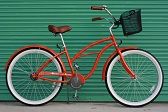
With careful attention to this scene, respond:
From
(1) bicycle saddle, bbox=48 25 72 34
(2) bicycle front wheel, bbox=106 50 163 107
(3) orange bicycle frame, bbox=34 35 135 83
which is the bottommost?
(2) bicycle front wheel, bbox=106 50 163 107

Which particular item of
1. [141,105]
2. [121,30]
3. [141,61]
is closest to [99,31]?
[121,30]

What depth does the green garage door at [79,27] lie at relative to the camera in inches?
260

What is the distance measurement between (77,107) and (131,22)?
4.89 feet

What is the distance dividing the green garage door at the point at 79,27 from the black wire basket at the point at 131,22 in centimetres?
57

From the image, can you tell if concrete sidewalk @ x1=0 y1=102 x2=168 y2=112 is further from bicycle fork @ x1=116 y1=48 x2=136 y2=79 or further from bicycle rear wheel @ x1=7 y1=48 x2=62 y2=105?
bicycle fork @ x1=116 y1=48 x2=136 y2=79

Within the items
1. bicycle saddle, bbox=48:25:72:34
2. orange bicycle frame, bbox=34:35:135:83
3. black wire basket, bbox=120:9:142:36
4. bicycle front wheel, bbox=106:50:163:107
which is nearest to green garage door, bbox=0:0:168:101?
bicycle front wheel, bbox=106:50:163:107

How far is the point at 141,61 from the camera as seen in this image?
21.6ft

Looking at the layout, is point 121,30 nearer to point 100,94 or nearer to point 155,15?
point 155,15

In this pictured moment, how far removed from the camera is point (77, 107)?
20.8ft

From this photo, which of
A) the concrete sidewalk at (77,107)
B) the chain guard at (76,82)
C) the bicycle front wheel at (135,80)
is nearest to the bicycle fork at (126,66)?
the bicycle front wheel at (135,80)

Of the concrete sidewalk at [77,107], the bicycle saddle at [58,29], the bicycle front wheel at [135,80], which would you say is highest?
the bicycle saddle at [58,29]

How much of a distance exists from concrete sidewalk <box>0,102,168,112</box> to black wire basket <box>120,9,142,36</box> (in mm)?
1115

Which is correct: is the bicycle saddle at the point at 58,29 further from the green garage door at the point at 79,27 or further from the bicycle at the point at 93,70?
the green garage door at the point at 79,27

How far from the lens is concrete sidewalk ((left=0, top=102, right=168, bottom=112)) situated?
6129 millimetres
